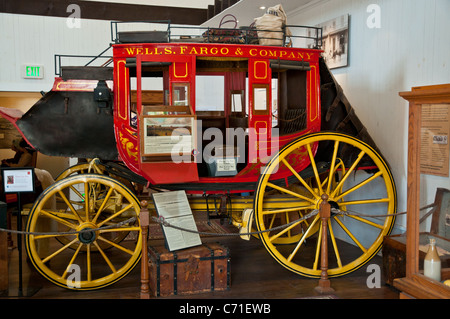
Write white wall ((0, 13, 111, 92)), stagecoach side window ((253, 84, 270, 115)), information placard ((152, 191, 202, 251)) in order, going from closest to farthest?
information placard ((152, 191, 202, 251)) → stagecoach side window ((253, 84, 270, 115)) → white wall ((0, 13, 111, 92))

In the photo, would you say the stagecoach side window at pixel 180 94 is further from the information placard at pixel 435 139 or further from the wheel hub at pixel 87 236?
the information placard at pixel 435 139

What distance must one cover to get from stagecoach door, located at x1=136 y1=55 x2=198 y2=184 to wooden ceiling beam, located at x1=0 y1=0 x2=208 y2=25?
4.80 metres

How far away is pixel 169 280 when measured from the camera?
4.07 m

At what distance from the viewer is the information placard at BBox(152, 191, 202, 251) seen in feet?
13.8

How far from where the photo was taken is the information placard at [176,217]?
421 cm

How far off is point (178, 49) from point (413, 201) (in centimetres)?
232

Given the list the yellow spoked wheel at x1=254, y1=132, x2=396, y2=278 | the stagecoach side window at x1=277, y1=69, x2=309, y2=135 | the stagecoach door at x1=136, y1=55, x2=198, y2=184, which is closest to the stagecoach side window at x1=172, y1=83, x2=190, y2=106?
the stagecoach door at x1=136, y1=55, x2=198, y2=184

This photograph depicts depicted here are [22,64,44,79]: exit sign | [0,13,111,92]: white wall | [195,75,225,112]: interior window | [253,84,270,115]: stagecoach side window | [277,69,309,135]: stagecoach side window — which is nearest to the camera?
[253,84,270,115]: stagecoach side window

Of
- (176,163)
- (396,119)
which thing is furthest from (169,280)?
(396,119)

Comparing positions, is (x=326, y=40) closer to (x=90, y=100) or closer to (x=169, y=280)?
(x=90, y=100)

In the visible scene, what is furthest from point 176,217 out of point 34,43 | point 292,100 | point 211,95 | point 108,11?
point 108,11

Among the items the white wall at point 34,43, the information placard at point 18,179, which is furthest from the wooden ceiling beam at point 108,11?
the information placard at point 18,179

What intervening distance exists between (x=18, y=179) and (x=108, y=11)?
5.36 meters

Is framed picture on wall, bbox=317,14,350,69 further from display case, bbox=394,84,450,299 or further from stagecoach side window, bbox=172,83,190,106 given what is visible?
display case, bbox=394,84,450,299
